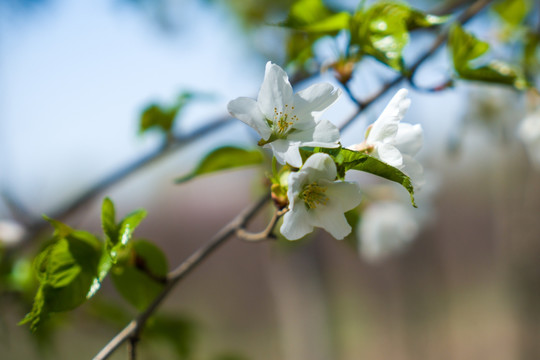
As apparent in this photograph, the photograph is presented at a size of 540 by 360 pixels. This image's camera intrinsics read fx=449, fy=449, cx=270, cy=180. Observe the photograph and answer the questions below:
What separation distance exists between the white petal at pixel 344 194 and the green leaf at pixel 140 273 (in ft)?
0.88

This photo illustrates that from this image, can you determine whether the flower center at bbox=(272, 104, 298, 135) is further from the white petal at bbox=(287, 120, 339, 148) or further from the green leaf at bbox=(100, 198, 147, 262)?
the green leaf at bbox=(100, 198, 147, 262)

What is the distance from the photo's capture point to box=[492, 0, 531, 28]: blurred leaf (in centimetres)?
98

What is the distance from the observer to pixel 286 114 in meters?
0.48

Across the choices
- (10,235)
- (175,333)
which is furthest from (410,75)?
(10,235)

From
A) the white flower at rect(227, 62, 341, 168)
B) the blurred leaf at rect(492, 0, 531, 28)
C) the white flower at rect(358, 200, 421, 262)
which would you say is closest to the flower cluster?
the white flower at rect(227, 62, 341, 168)

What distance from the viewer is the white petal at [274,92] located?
45cm

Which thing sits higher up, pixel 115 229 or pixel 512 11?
pixel 115 229

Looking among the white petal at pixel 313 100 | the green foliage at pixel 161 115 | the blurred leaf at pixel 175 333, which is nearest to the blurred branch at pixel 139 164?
the green foliage at pixel 161 115

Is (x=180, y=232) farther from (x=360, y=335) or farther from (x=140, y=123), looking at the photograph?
(x=140, y=123)

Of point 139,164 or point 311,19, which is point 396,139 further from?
point 139,164

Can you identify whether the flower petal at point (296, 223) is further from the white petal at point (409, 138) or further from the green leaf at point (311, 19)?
the green leaf at point (311, 19)

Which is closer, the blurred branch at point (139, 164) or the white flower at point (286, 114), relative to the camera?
the white flower at point (286, 114)

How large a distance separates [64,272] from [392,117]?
40 cm

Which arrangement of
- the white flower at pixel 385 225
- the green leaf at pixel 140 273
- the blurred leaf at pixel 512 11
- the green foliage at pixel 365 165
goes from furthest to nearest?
the white flower at pixel 385 225, the blurred leaf at pixel 512 11, the green leaf at pixel 140 273, the green foliage at pixel 365 165
